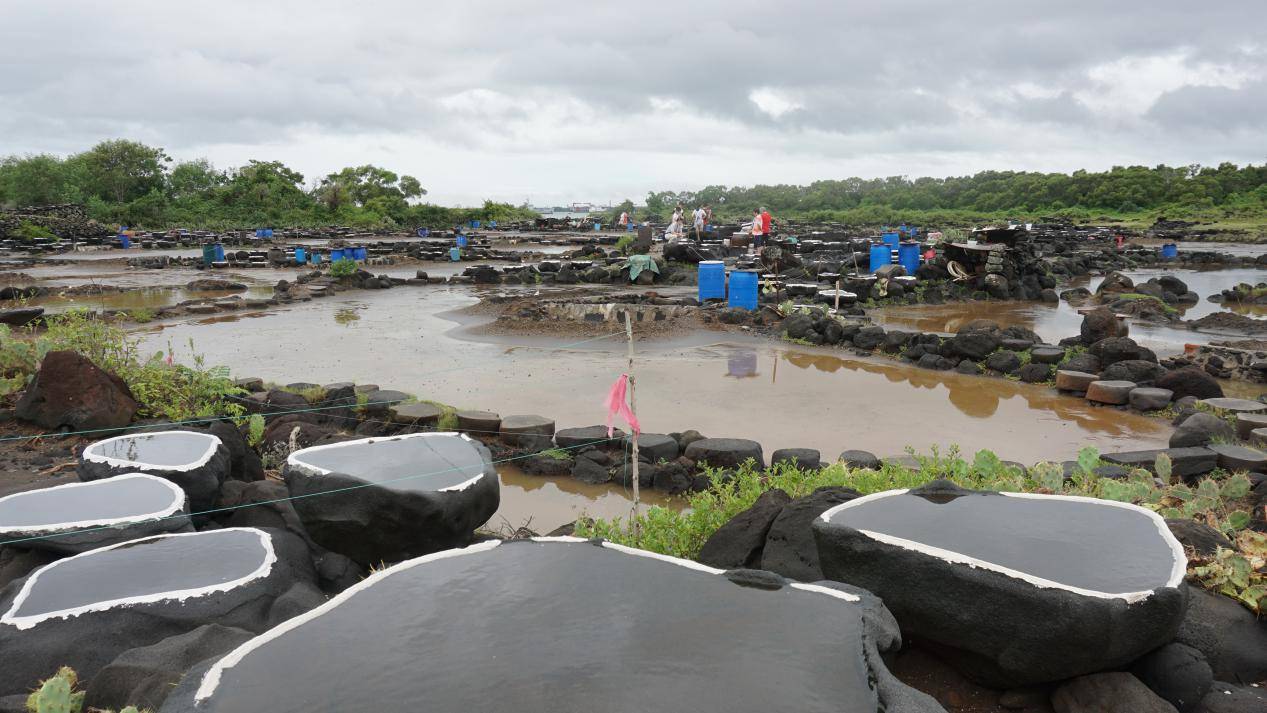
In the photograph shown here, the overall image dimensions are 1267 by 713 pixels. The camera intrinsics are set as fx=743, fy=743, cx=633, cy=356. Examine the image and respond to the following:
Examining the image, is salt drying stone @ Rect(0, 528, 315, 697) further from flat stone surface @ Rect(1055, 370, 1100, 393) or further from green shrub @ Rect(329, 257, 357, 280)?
green shrub @ Rect(329, 257, 357, 280)

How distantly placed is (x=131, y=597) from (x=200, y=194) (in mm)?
64426

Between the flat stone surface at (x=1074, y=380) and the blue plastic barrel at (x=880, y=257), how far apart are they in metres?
13.4

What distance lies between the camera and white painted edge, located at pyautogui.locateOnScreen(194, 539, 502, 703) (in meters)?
2.57

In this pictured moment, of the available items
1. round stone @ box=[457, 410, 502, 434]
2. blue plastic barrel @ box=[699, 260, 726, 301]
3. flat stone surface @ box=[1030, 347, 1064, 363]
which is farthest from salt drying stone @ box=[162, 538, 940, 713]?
blue plastic barrel @ box=[699, 260, 726, 301]

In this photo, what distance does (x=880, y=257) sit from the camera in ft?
77.6

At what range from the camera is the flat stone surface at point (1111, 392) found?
32.1ft

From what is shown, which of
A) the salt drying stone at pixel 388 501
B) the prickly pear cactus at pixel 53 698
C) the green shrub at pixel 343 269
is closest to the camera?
the prickly pear cactus at pixel 53 698

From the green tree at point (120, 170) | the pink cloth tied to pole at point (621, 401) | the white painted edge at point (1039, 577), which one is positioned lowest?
the white painted edge at point (1039, 577)

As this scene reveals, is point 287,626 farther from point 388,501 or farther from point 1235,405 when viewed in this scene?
point 1235,405

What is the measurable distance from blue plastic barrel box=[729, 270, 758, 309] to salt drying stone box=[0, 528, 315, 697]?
13460 millimetres

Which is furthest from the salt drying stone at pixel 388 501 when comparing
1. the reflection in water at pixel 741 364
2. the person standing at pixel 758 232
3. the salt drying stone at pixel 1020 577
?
the person standing at pixel 758 232

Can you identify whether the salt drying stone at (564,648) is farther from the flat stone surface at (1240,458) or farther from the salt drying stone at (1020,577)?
the flat stone surface at (1240,458)

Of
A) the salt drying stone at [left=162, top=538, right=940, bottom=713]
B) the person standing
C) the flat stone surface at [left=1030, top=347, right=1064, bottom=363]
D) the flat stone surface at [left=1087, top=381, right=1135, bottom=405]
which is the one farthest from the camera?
the person standing

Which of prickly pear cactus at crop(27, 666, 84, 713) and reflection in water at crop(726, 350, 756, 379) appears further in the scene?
reflection in water at crop(726, 350, 756, 379)
